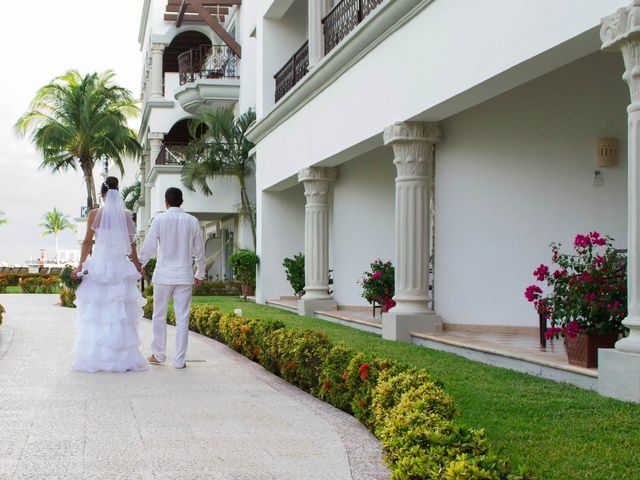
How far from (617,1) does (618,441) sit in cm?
357

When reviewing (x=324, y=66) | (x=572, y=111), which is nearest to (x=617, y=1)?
(x=572, y=111)

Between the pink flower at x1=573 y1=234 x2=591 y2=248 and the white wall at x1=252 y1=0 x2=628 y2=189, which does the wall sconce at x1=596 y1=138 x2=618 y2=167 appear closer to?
the white wall at x1=252 y1=0 x2=628 y2=189

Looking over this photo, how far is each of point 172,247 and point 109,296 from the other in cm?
89

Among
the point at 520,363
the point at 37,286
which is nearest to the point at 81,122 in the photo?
the point at 37,286

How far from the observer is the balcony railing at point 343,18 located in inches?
559

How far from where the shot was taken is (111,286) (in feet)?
32.4

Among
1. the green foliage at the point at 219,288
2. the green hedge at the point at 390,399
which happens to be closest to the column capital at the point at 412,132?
the green hedge at the point at 390,399

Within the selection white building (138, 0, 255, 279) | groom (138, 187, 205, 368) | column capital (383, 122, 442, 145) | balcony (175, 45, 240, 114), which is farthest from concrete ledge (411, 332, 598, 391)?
balcony (175, 45, 240, 114)

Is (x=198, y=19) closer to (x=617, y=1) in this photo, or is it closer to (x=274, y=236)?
(x=274, y=236)

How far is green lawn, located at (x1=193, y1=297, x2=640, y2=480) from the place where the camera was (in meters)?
5.02

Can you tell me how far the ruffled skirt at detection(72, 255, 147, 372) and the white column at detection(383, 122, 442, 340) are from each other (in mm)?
3922

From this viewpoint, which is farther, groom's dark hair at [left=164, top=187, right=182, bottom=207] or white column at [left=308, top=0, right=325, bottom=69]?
white column at [left=308, top=0, right=325, bottom=69]

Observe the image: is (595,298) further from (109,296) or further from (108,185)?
(108,185)

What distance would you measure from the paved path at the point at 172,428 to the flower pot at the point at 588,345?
7.38ft
